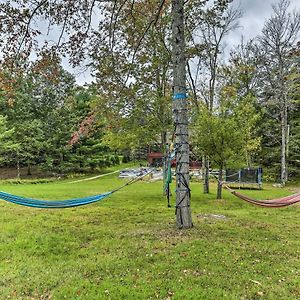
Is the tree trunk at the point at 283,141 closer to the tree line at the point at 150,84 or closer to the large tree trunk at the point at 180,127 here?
the tree line at the point at 150,84

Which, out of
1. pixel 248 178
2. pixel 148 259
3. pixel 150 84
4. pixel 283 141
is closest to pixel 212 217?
pixel 148 259

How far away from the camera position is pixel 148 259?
350cm

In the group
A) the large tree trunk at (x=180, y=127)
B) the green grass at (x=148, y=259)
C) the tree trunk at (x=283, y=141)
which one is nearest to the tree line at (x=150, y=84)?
the tree trunk at (x=283, y=141)

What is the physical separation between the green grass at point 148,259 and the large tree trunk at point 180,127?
0.31 meters

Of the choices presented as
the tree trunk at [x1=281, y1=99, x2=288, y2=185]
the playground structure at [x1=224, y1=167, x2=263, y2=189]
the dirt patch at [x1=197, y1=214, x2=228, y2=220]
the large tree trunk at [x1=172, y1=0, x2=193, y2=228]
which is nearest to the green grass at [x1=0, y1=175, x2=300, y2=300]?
the dirt patch at [x1=197, y1=214, x2=228, y2=220]

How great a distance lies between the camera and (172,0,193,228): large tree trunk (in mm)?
4629

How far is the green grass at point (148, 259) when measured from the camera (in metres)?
2.77

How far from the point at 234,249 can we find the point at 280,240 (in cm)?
101

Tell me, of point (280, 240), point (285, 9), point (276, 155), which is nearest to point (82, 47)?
point (280, 240)

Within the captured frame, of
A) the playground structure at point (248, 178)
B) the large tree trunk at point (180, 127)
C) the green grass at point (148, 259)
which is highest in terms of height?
the large tree trunk at point (180, 127)

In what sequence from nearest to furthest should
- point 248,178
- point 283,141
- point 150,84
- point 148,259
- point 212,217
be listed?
point 148,259 → point 212,217 → point 150,84 → point 248,178 → point 283,141

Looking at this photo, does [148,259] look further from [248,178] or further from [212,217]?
[248,178]

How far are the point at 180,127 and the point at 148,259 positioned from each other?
6.70 feet

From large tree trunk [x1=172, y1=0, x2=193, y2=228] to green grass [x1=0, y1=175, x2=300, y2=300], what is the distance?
0.31m
